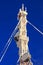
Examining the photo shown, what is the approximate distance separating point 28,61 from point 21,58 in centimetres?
173

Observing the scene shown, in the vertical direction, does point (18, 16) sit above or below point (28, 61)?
above

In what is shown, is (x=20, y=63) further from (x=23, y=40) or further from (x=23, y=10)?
(x=23, y=10)

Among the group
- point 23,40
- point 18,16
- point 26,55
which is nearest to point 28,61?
point 26,55

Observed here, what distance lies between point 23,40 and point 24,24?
4.56 metres

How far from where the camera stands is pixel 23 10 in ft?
255

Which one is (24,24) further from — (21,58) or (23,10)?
(21,58)

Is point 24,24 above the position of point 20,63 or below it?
above

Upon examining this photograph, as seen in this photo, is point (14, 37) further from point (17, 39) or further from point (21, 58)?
point (21, 58)

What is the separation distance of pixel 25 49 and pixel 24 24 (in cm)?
652

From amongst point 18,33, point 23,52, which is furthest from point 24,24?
point 23,52

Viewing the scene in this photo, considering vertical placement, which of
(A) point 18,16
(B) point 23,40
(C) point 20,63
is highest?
(A) point 18,16

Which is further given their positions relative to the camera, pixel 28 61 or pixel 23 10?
pixel 23 10

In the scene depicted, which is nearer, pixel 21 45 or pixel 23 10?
Result: pixel 21 45

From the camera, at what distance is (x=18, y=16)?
78.0 metres
